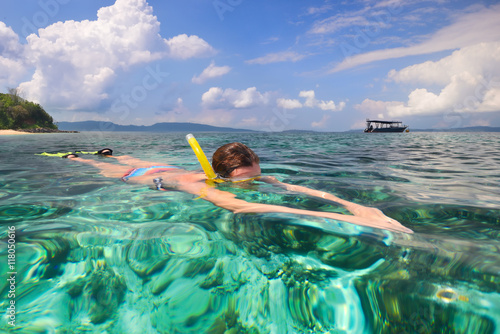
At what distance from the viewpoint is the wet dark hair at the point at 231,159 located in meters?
3.93

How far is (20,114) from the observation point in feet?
232

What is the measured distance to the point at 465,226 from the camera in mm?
2338

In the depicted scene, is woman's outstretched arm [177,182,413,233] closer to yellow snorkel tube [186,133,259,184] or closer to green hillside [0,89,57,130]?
yellow snorkel tube [186,133,259,184]

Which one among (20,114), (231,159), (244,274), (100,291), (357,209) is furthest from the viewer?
(20,114)

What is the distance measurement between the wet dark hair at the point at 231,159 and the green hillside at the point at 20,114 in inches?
3507

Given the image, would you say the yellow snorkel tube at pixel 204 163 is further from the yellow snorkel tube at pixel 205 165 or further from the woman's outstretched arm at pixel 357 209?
the woman's outstretched arm at pixel 357 209

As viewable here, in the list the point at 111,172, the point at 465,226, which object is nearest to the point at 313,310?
the point at 465,226

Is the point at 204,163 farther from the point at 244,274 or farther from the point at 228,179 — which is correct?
the point at 244,274

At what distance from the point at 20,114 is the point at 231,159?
93.5 metres

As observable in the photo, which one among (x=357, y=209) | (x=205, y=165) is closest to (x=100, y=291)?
(x=357, y=209)

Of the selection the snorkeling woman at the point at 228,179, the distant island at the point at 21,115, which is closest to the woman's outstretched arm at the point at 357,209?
the snorkeling woman at the point at 228,179

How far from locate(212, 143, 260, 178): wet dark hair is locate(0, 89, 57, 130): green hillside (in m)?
89.1

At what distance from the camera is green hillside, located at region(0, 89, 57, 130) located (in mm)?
67688

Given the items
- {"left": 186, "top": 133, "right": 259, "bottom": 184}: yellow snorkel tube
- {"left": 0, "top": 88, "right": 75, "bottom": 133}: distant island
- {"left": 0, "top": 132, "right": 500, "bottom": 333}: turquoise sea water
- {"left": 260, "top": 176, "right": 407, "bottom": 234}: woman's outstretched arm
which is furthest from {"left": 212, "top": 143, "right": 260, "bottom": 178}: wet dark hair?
{"left": 0, "top": 88, "right": 75, "bottom": 133}: distant island
